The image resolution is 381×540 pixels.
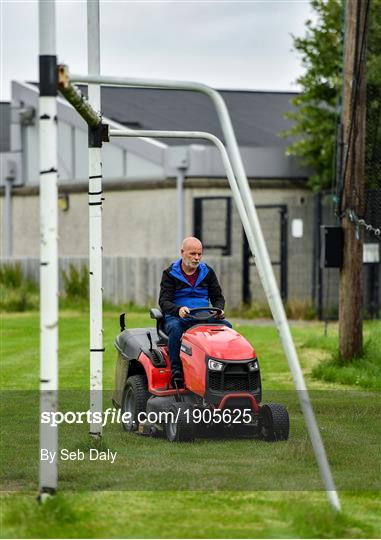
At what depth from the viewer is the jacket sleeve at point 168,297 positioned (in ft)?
37.8

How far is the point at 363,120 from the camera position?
1648 cm

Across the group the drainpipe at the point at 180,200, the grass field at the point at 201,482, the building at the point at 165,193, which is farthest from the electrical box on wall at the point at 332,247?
the drainpipe at the point at 180,200

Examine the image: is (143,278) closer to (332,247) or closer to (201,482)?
(332,247)

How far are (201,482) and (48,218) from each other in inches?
89.4

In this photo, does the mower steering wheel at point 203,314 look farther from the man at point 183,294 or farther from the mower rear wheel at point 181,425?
the mower rear wheel at point 181,425

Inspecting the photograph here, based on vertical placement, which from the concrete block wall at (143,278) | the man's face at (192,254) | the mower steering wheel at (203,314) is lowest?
the concrete block wall at (143,278)

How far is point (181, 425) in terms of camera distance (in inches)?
431

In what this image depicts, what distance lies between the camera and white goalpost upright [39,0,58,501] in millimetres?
7703

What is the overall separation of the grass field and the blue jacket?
117cm

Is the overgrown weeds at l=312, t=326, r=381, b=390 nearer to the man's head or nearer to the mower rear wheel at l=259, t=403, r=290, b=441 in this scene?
the mower rear wheel at l=259, t=403, r=290, b=441

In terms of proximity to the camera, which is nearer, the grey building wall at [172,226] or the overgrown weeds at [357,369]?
the overgrown weeds at [357,369]

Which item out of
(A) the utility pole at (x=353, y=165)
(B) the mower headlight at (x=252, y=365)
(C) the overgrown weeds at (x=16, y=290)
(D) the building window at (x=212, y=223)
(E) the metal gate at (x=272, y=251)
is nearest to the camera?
(B) the mower headlight at (x=252, y=365)

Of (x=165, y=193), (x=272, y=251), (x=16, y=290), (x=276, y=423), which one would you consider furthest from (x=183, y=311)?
(x=165, y=193)

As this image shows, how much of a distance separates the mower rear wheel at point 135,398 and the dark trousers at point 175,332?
428 millimetres
